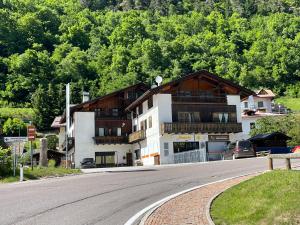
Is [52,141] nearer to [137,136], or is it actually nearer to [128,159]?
[128,159]

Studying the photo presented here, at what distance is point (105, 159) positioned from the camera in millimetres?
58688

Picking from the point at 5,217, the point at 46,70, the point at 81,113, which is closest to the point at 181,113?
the point at 81,113

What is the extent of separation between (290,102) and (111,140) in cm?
7035

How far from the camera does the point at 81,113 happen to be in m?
58.2

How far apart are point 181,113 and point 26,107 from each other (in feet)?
224

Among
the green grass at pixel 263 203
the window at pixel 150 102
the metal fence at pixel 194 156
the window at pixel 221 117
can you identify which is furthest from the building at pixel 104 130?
the green grass at pixel 263 203

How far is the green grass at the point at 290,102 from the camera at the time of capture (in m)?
108

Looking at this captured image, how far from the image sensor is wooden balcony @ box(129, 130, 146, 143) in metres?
54.1

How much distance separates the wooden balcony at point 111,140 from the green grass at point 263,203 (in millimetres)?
45095

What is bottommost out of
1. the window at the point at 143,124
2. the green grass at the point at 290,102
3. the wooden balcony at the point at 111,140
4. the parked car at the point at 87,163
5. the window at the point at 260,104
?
the parked car at the point at 87,163

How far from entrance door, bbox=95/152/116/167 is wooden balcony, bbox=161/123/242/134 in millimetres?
13728

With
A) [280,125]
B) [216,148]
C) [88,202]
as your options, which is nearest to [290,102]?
[280,125]

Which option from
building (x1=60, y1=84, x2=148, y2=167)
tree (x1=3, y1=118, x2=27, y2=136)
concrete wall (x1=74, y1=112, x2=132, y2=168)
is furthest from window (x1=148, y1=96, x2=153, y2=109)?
tree (x1=3, y1=118, x2=27, y2=136)

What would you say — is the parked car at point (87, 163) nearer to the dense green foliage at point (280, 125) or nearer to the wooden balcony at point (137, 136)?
the wooden balcony at point (137, 136)
